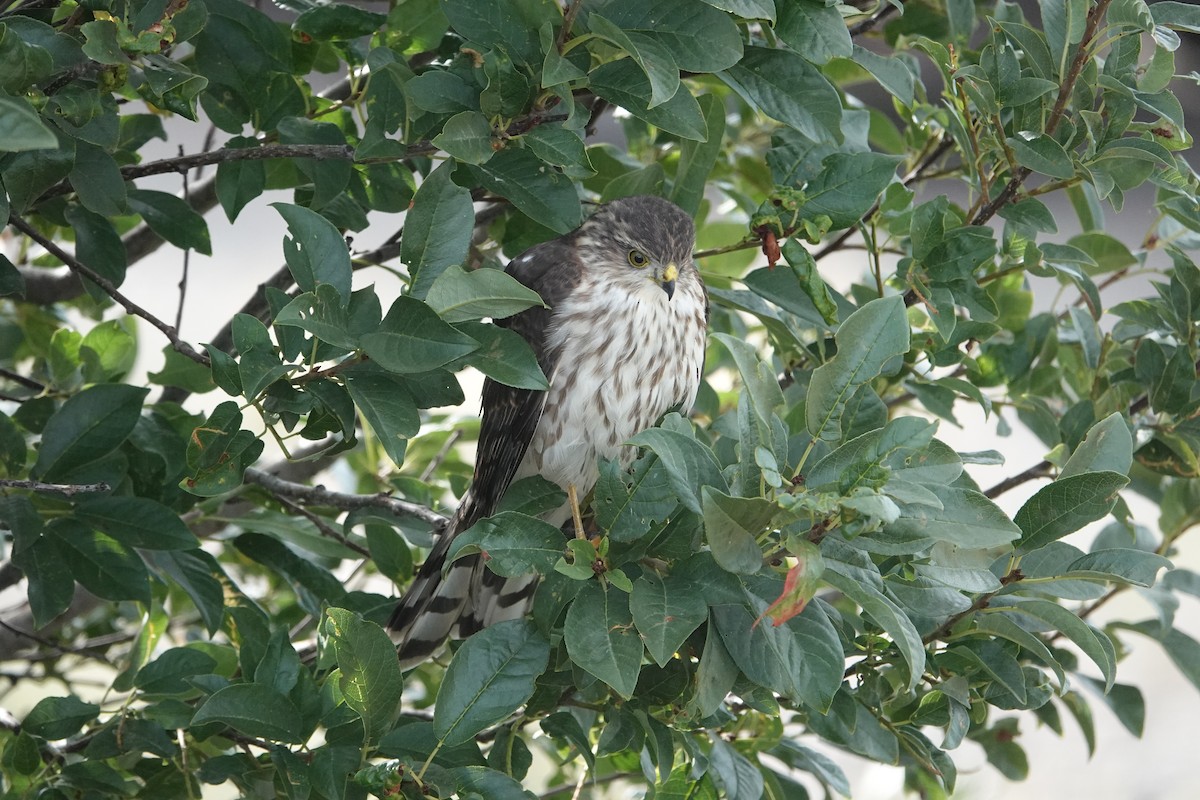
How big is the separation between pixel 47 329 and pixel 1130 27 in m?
2.43

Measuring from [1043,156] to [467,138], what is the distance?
0.94 meters

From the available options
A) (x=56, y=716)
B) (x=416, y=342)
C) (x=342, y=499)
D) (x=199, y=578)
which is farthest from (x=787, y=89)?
(x=56, y=716)

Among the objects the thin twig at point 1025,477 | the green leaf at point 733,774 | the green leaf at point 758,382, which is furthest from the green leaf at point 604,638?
the thin twig at point 1025,477

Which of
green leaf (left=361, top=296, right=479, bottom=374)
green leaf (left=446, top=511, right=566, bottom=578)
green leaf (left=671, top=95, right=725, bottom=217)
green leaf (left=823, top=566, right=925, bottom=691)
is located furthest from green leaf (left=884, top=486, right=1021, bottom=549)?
green leaf (left=671, top=95, right=725, bottom=217)

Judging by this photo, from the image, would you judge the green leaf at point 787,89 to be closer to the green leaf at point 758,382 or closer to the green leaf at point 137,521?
the green leaf at point 758,382

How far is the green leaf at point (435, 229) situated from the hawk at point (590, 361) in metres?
0.97

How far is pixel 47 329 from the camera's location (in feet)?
9.24

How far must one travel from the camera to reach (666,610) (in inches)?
61.2

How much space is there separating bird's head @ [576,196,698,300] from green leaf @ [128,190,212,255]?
0.89 m

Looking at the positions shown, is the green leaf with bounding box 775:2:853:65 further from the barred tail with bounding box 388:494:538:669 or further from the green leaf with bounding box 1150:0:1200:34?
the barred tail with bounding box 388:494:538:669

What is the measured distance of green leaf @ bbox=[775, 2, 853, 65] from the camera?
5.69 ft

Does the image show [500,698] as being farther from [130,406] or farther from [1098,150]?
[1098,150]

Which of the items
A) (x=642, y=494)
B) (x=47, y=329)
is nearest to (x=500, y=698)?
(x=642, y=494)

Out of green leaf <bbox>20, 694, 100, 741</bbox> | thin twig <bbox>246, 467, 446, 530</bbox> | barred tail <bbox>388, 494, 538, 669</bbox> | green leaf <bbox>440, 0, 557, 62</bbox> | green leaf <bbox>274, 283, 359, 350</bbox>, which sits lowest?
barred tail <bbox>388, 494, 538, 669</bbox>
